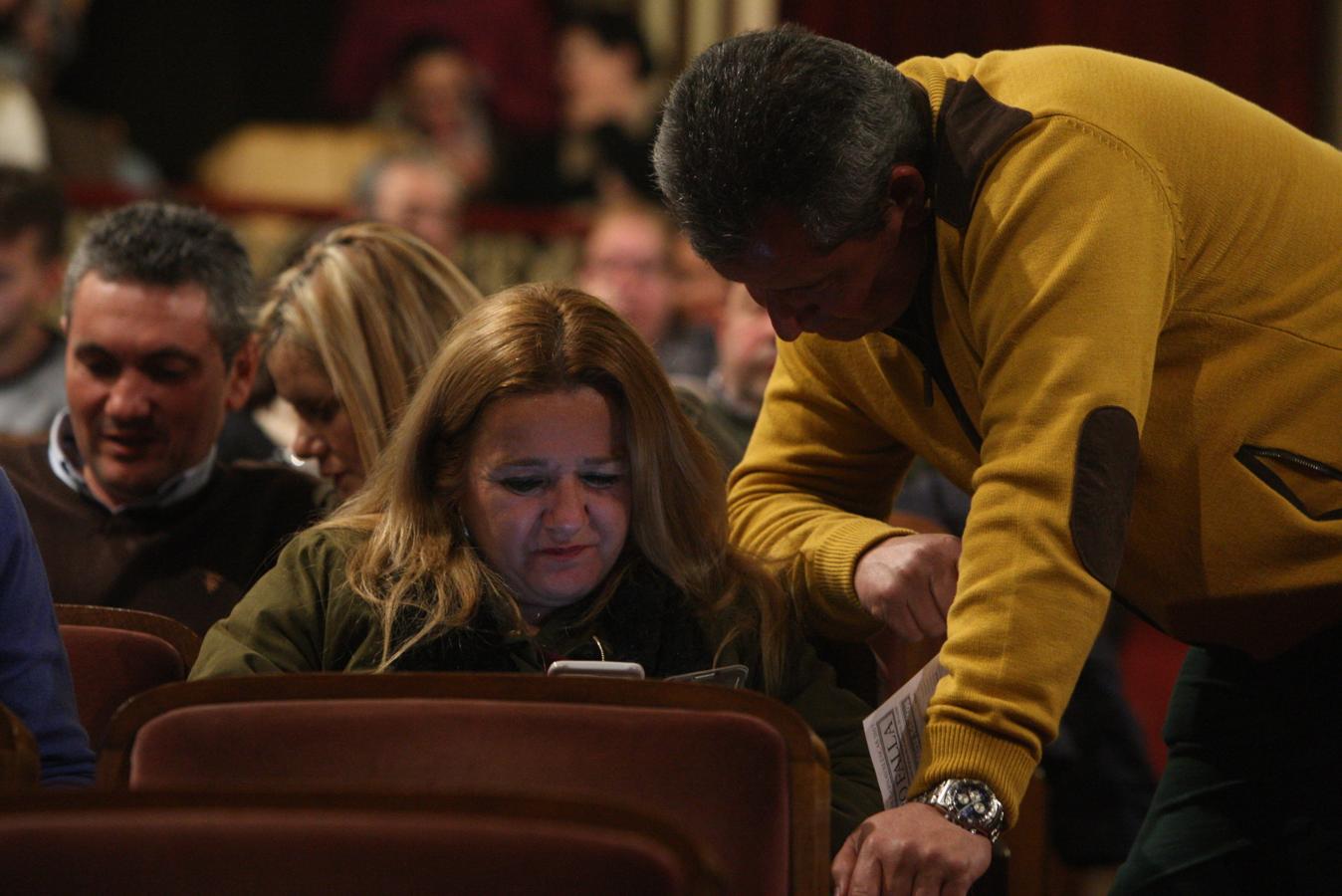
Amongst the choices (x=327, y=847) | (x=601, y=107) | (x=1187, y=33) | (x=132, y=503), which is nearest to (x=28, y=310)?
(x=132, y=503)

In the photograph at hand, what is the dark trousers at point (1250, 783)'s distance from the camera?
1.85 meters

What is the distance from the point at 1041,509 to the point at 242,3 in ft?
23.0

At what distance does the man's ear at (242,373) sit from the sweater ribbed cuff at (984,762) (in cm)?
170

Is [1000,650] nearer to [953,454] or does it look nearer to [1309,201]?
→ [953,454]

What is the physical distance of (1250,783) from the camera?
1927 mm

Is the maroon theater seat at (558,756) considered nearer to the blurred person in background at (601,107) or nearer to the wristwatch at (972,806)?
the wristwatch at (972,806)

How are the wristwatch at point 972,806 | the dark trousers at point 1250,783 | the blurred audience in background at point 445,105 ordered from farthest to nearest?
the blurred audience in background at point 445,105 → the dark trousers at point 1250,783 → the wristwatch at point 972,806

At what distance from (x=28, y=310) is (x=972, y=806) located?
126 inches

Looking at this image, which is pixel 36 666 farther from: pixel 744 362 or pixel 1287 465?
pixel 744 362

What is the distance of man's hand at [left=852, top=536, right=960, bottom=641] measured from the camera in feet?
5.71

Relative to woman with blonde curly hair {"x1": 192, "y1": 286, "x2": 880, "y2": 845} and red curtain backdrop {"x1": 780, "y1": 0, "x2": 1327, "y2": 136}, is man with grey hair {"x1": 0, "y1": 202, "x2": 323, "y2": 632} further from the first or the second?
red curtain backdrop {"x1": 780, "y1": 0, "x2": 1327, "y2": 136}

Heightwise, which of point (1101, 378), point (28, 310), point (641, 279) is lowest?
point (641, 279)

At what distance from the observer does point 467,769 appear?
58.2 inches

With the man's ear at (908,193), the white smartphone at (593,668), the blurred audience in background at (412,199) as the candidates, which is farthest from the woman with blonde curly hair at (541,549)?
the blurred audience in background at (412,199)
